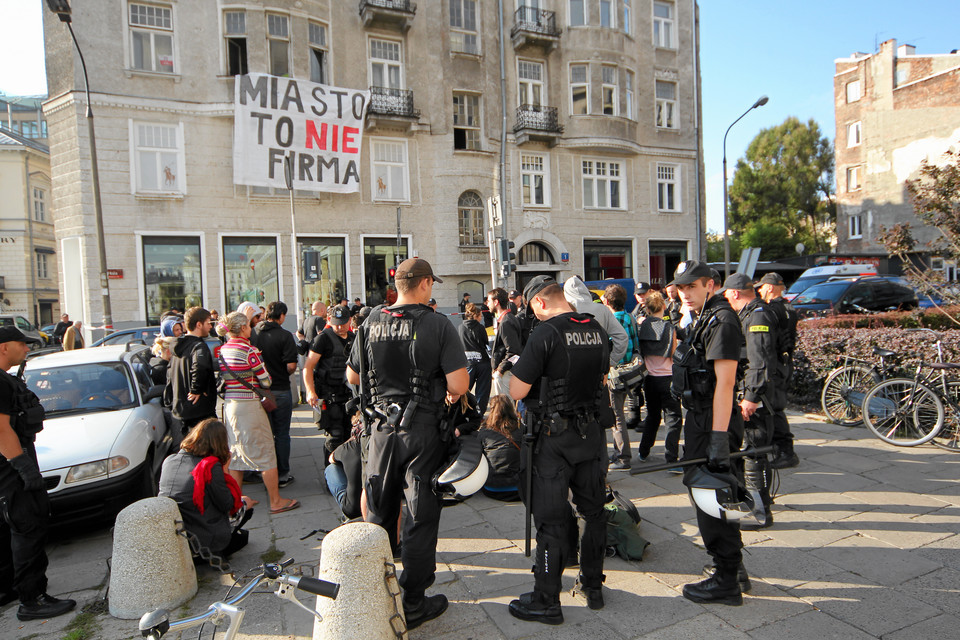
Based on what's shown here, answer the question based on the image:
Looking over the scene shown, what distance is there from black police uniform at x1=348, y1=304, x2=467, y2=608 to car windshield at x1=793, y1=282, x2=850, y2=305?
14227 mm

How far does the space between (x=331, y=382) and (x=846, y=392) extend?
6.62 metres

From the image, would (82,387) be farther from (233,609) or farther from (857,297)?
(857,297)

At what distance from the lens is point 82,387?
584cm

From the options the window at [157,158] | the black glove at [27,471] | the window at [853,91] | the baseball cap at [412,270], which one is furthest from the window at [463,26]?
the window at [853,91]

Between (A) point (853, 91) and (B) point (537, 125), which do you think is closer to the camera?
(B) point (537, 125)

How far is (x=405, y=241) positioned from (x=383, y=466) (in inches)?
681

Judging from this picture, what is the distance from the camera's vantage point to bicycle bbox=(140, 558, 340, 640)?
187 centimetres

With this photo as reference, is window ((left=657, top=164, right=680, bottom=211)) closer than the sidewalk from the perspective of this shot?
No

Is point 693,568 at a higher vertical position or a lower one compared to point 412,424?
lower

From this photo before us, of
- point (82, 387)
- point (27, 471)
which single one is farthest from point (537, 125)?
point (27, 471)

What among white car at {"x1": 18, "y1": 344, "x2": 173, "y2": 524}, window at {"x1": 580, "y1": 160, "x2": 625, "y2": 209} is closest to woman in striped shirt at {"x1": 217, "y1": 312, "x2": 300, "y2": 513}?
white car at {"x1": 18, "y1": 344, "x2": 173, "y2": 524}

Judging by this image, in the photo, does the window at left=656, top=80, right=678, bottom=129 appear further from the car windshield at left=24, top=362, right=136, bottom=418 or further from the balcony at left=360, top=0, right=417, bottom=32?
the car windshield at left=24, top=362, right=136, bottom=418

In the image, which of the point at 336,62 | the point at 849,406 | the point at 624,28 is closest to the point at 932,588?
the point at 849,406

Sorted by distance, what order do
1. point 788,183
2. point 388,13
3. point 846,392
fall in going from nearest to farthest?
point 846,392 → point 388,13 → point 788,183
